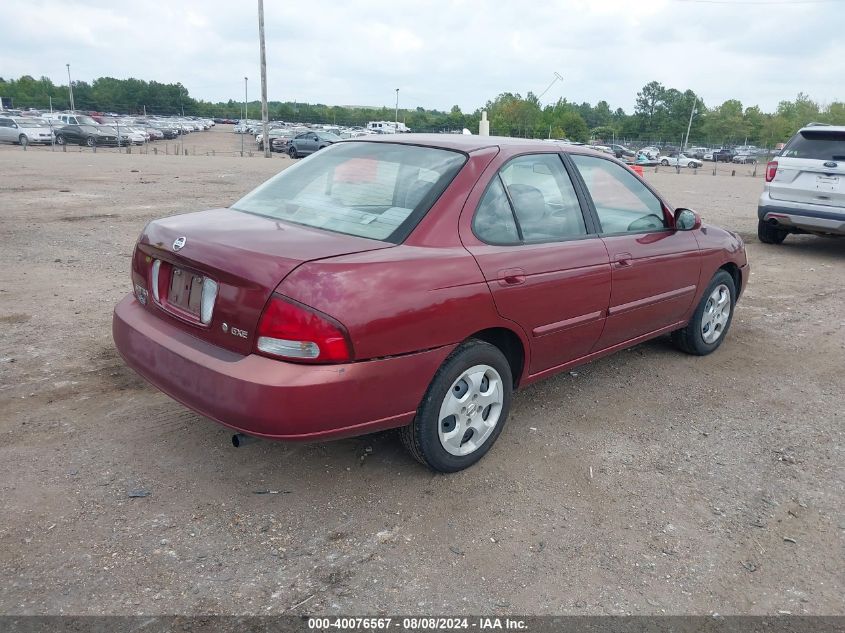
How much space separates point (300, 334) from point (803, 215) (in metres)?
8.81

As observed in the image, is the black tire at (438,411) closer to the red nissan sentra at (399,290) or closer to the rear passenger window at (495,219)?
the red nissan sentra at (399,290)

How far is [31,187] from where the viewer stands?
1420 centimetres

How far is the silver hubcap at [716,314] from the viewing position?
514cm

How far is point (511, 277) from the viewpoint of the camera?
3316mm

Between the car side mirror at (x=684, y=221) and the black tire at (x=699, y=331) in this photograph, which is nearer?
the car side mirror at (x=684, y=221)

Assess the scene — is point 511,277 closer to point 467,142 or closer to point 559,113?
point 467,142

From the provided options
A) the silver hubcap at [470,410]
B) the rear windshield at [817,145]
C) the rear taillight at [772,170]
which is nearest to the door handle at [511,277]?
the silver hubcap at [470,410]

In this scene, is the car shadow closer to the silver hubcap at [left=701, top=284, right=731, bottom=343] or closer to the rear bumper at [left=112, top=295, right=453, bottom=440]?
the silver hubcap at [left=701, top=284, right=731, bottom=343]

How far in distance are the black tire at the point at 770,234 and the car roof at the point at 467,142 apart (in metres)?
7.78

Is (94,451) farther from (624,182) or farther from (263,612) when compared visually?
(624,182)

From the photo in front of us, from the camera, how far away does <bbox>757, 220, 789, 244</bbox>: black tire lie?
10.6 m

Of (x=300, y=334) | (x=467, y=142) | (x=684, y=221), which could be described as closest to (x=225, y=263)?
(x=300, y=334)

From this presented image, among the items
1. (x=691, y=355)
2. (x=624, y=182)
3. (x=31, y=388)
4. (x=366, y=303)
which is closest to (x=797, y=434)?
(x=691, y=355)

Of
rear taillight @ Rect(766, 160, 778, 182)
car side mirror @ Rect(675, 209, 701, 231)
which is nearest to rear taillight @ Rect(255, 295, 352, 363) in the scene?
car side mirror @ Rect(675, 209, 701, 231)
